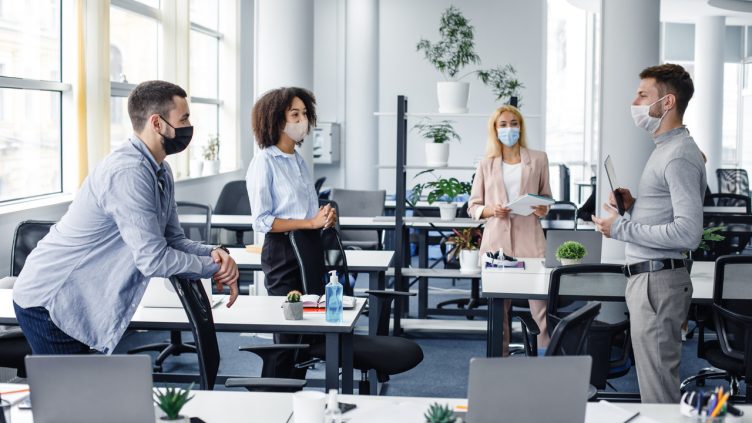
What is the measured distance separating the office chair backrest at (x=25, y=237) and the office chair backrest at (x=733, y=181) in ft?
37.0

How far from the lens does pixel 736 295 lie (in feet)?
13.4

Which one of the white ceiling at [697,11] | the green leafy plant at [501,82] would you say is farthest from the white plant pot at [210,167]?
the white ceiling at [697,11]

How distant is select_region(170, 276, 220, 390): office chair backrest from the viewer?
9.66 feet

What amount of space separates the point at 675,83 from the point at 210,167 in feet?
23.1

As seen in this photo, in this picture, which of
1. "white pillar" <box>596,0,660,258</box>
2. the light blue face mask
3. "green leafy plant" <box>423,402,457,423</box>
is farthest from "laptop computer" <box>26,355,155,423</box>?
"white pillar" <box>596,0,660,258</box>

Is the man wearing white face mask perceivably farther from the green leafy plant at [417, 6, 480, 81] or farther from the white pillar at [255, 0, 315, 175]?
the white pillar at [255, 0, 315, 175]

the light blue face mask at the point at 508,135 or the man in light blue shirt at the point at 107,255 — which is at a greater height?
the light blue face mask at the point at 508,135

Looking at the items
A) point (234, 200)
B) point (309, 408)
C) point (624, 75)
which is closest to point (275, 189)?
point (309, 408)

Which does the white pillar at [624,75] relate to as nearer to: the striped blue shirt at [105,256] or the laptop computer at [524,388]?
the striped blue shirt at [105,256]

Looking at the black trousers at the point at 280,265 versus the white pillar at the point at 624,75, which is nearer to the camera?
the black trousers at the point at 280,265

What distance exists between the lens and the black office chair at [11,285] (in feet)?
13.7

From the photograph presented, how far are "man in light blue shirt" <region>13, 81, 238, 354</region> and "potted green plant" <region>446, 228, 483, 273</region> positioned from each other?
3.08 meters

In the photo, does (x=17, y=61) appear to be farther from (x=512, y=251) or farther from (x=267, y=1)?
(x=512, y=251)

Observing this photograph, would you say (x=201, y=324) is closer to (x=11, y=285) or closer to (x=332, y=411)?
(x=332, y=411)
